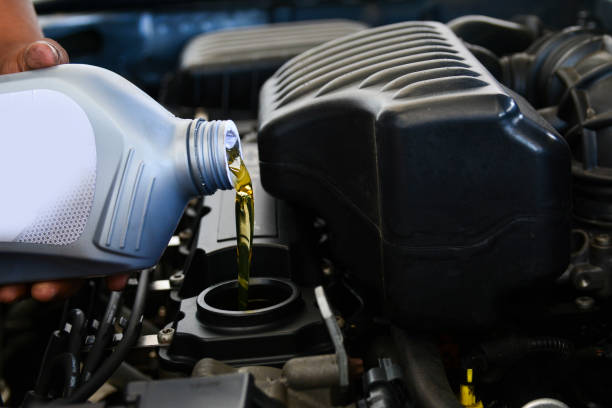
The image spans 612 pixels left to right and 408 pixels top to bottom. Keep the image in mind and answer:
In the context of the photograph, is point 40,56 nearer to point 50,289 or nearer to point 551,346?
point 50,289

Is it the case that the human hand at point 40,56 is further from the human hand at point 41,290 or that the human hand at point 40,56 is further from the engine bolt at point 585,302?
the engine bolt at point 585,302

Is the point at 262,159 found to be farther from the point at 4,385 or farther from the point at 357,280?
the point at 4,385

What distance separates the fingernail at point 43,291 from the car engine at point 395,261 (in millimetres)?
89

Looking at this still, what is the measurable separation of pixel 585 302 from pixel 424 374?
1.04 ft

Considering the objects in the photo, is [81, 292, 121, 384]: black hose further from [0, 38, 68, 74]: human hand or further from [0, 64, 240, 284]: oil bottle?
[0, 38, 68, 74]: human hand

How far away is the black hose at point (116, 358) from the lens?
82cm

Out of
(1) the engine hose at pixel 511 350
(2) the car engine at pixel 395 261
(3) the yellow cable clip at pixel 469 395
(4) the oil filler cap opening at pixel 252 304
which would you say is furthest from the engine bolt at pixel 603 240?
(4) the oil filler cap opening at pixel 252 304

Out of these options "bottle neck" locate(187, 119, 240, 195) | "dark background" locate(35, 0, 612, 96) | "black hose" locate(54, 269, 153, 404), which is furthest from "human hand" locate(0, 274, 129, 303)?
"dark background" locate(35, 0, 612, 96)

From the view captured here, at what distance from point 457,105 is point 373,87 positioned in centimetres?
16

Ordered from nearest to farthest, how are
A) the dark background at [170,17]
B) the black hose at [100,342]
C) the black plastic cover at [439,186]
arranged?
the black plastic cover at [439,186]
the black hose at [100,342]
the dark background at [170,17]

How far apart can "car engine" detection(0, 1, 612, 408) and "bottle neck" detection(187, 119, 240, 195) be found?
0.15 meters

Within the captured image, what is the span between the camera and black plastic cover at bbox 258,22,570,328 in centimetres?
79

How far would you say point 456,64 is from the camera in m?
0.93

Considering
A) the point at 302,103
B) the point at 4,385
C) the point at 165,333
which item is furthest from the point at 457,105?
the point at 4,385
